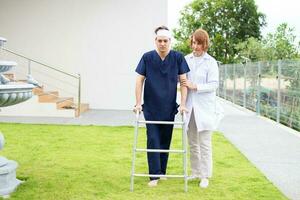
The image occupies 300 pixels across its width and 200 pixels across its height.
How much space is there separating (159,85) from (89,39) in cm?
698

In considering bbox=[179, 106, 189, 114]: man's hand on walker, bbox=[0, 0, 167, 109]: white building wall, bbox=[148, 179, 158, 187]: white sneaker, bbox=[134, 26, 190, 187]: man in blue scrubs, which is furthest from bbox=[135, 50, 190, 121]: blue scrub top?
bbox=[0, 0, 167, 109]: white building wall

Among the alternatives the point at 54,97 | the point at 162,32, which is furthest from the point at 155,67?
the point at 54,97

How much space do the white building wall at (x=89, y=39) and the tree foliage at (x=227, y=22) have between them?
2901cm

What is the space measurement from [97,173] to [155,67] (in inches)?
53.1

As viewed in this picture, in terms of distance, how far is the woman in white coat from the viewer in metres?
4.53

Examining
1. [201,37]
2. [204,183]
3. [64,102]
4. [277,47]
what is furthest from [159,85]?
[277,47]

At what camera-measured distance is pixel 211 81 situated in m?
4.54

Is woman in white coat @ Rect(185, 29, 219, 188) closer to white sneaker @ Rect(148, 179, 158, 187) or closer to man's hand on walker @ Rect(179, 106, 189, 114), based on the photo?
man's hand on walker @ Rect(179, 106, 189, 114)

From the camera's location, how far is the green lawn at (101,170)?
4.30 metres

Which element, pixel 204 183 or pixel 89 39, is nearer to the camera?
pixel 204 183

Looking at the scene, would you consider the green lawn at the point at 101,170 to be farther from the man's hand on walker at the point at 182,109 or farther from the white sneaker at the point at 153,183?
the man's hand on walker at the point at 182,109

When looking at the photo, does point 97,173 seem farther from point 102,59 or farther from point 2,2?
point 2,2

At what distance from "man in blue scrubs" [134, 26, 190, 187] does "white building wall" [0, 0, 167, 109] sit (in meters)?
6.50

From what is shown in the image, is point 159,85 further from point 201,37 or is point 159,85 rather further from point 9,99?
point 9,99
